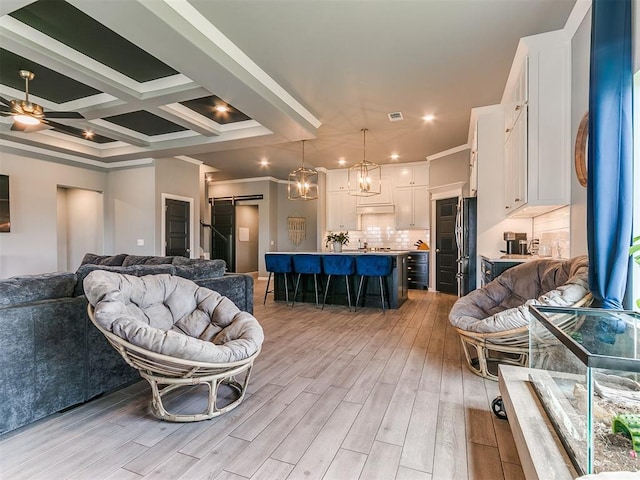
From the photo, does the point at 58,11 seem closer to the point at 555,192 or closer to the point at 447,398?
the point at 447,398

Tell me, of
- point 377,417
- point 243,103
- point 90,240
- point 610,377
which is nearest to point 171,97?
point 243,103

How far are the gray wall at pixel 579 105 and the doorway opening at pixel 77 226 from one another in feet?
26.7

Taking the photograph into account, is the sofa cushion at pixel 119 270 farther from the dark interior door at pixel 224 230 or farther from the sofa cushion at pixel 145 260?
the dark interior door at pixel 224 230

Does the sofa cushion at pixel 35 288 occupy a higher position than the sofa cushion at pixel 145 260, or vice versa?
the sofa cushion at pixel 35 288

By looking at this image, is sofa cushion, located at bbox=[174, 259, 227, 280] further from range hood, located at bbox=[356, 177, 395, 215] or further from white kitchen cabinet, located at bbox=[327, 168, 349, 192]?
white kitchen cabinet, located at bbox=[327, 168, 349, 192]

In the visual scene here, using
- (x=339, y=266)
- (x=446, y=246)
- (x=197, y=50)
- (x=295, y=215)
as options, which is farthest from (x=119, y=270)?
(x=295, y=215)

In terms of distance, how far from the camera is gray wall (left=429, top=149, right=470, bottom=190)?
20.8ft

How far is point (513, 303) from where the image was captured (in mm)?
2941

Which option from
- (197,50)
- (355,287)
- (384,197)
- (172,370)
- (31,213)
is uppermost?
(197,50)

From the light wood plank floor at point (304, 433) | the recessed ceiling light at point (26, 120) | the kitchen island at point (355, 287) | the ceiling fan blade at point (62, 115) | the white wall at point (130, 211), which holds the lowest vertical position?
the light wood plank floor at point (304, 433)

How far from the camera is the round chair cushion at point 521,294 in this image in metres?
2.17

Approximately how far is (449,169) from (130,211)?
6623mm

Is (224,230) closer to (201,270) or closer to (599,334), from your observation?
(201,270)

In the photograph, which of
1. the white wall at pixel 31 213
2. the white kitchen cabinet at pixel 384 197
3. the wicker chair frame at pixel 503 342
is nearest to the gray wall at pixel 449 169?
the white kitchen cabinet at pixel 384 197
